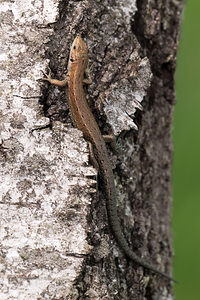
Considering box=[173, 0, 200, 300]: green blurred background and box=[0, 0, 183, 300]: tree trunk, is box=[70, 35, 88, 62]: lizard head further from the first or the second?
box=[173, 0, 200, 300]: green blurred background

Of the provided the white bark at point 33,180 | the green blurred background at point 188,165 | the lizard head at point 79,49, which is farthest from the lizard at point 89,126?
the green blurred background at point 188,165

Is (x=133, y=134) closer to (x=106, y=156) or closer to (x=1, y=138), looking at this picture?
(x=106, y=156)

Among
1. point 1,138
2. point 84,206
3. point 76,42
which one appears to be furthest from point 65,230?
point 76,42

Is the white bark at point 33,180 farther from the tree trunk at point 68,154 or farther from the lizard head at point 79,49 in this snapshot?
the lizard head at point 79,49

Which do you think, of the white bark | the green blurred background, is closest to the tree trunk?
the white bark

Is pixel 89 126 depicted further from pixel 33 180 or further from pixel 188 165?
pixel 188 165

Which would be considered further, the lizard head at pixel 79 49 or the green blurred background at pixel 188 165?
the green blurred background at pixel 188 165

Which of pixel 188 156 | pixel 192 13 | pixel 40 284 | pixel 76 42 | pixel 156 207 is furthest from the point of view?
pixel 192 13
